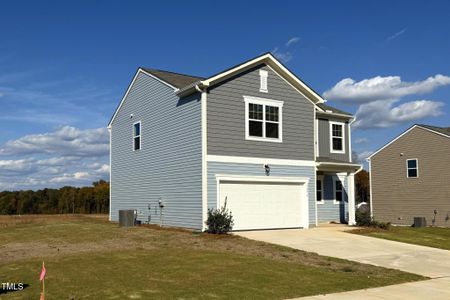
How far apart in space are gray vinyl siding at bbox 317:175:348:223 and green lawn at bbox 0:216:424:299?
957 centimetres

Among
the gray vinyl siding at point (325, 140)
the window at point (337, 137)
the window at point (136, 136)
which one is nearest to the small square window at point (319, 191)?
the gray vinyl siding at point (325, 140)

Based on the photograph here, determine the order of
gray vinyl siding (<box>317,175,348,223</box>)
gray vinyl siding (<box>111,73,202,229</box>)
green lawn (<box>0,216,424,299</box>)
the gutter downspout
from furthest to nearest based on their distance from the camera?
gray vinyl siding (<box>317,175,348,223</box>) < gray vinyl siding (<box>111,73,202,229</box>) < the gutter downspout < green lawn (<box>0,216,424,299</box>)

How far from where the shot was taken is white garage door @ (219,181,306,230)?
20969 mm

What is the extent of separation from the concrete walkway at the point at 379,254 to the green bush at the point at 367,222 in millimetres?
2070

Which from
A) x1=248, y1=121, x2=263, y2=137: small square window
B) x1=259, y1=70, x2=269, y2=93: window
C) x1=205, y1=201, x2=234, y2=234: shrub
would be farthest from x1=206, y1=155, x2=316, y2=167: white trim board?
x1=259, y1=70, x2=269, y2=93: window

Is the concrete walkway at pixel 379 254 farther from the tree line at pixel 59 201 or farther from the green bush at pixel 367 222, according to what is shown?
the tree line at pixel 59 201

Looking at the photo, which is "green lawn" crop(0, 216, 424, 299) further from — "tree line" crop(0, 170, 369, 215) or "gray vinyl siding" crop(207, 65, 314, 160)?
"tree line" crop(0, 170, 369, 215)

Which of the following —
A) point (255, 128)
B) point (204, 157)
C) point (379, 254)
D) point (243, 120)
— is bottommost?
point (379, 254)

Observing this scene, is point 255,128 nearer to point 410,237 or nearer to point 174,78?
point 174,78

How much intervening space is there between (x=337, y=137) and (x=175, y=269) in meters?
17.9

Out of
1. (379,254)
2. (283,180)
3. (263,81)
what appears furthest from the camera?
(283,180)

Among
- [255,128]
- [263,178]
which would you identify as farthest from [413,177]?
[255,128]

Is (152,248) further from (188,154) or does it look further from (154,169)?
(154,169)

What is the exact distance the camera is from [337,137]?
27.6m
